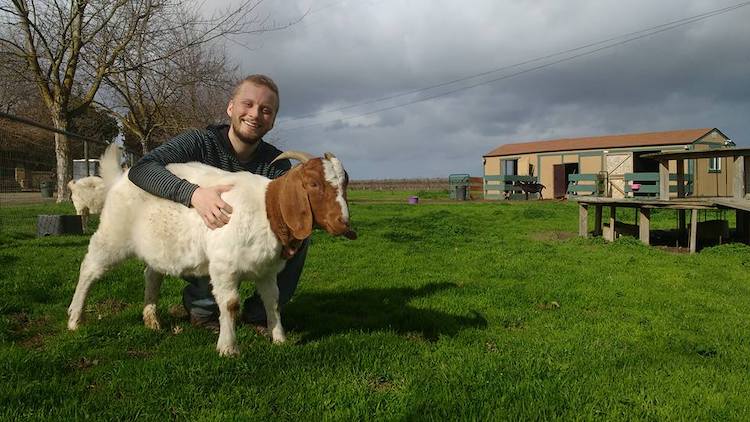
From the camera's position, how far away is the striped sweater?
3.59m

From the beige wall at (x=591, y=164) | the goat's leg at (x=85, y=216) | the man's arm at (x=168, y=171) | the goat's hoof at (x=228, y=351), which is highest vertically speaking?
the beige wall at (x=591, y=164)

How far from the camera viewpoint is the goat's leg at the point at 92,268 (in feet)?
13.8

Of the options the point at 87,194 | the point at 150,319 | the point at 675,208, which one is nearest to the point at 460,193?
the point at 675,208

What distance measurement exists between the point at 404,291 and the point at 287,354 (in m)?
2.69

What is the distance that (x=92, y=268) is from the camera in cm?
425

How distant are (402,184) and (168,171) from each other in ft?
186

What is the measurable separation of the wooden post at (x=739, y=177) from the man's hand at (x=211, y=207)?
10657 mm

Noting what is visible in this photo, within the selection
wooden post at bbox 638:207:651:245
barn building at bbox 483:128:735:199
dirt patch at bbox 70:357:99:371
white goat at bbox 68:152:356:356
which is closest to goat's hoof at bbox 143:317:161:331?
white goat at bbox 68:152:356:356

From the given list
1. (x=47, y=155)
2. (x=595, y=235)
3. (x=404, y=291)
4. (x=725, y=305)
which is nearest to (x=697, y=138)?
(x=595, y=235)

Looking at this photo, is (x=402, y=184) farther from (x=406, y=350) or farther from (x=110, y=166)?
(x=406, y=350)

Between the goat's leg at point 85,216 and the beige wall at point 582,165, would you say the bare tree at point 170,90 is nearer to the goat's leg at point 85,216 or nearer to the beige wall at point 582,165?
the goat's leg at point 85,216

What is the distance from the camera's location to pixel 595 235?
1296 cm

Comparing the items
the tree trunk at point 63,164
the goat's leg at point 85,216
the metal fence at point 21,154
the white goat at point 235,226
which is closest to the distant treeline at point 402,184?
the tree trunk at point 63,164

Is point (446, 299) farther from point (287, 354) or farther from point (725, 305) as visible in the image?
point (725, 305)
